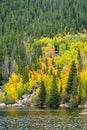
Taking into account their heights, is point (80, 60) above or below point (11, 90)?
above

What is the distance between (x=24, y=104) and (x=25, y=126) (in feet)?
283

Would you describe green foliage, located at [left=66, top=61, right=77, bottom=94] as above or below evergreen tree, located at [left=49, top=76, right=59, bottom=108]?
above

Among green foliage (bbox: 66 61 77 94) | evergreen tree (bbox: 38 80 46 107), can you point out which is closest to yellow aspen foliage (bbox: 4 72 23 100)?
evergreen tree (bbox: 38 80 46 107)

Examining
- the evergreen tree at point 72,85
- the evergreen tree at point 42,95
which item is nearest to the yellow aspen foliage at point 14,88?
the evergreen tree at point 42,95

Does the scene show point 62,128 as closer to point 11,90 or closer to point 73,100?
point 73,100

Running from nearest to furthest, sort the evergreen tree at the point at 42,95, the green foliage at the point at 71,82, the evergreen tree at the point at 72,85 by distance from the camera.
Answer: the evergreen tree at the point at 72,85, the evergreen tree at the point at 42,95, the green foliage at the point at 71,82

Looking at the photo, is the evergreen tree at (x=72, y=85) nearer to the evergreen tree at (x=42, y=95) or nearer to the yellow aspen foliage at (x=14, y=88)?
the evergreen tree at (x=42, y=95)

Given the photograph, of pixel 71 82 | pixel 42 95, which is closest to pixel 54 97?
pixel 42 95

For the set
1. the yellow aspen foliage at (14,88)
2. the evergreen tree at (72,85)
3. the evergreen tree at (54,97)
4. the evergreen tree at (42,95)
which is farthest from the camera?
the yellow aspen foliage at (14,88)

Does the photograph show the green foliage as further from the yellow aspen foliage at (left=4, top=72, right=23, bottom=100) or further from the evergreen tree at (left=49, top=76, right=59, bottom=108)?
the yellow aspen foliage at (left=4, top=72, right=23, bottom=100)

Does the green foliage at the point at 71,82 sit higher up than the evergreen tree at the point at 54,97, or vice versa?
the green foliage at the point at 71,82

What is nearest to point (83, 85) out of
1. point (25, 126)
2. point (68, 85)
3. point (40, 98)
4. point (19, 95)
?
point (68, 85)

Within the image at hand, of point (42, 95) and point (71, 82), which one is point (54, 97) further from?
point (71, 82)

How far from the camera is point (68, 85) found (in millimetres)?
153750
